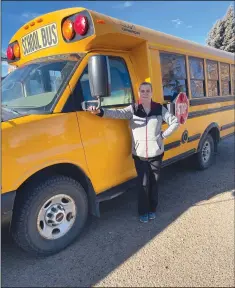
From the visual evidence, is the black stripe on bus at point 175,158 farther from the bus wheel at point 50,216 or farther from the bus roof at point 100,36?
the bus roof at point 100,36

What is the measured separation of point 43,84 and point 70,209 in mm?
1401

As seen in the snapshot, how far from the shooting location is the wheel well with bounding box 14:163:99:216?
2.58 m

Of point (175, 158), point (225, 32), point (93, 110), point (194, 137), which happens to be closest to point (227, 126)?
point (194, 137)

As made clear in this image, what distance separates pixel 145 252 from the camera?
111 inches

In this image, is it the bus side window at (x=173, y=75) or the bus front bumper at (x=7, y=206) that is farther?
the bus side window at (x=173, y=75)

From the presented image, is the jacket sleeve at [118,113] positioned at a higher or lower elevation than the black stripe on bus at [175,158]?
higher

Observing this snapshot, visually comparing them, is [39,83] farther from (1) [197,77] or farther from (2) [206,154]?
(2) [206,154]

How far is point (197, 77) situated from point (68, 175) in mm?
3076

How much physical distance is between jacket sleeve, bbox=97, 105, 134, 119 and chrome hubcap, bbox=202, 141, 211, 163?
272 cm

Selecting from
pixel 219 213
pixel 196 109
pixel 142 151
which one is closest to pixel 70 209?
pixel 142 151

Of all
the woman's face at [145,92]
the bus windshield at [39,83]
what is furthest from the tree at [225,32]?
the bus windshield at [39,83]

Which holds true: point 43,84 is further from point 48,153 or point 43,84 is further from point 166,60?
point 166,60

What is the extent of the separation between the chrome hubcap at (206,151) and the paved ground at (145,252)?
4.57 ft

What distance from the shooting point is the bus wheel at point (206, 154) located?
523 centimetres
